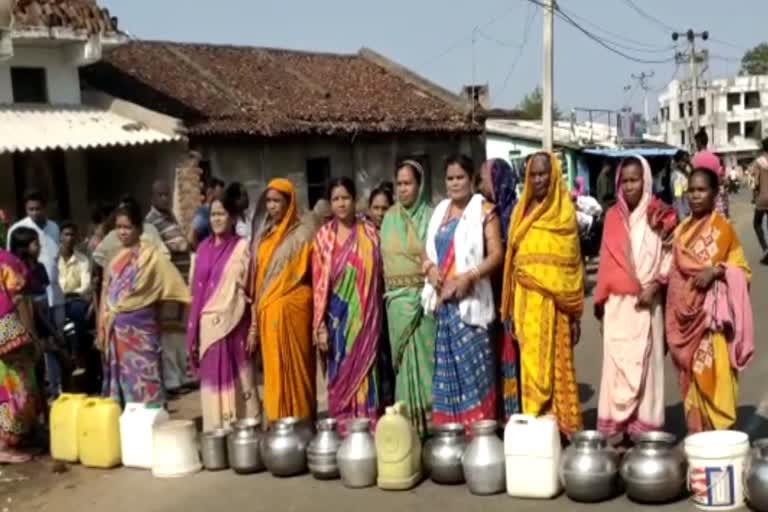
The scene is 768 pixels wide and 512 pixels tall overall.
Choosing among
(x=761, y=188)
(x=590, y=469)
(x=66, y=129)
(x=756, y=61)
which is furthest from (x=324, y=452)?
(x=756, y=61)

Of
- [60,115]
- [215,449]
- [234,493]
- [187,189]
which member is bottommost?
[234,493]

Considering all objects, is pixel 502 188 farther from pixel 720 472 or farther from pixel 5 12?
pixel 5 12

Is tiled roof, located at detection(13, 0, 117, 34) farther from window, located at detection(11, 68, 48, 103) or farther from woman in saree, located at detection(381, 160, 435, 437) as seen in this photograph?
woman in saree, located at detection(381, 160, 435, 437)

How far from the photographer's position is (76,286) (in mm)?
Answer: 8602

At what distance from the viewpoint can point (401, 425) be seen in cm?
527

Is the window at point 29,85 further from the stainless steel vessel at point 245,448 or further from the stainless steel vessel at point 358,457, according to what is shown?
the stainless steel vessel at point 358,457

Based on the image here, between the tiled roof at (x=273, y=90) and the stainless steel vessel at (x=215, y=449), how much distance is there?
955cm

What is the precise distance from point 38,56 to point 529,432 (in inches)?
418

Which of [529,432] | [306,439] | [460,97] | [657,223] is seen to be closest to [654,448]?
[529,432]

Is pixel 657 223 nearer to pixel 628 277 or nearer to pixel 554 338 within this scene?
pixel 628 277

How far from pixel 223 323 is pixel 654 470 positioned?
9.03 feet

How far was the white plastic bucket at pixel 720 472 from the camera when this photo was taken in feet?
15.0

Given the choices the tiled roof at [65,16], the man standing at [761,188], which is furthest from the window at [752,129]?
the tiled roof at [65,16]

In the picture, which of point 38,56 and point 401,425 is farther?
point 38,56
